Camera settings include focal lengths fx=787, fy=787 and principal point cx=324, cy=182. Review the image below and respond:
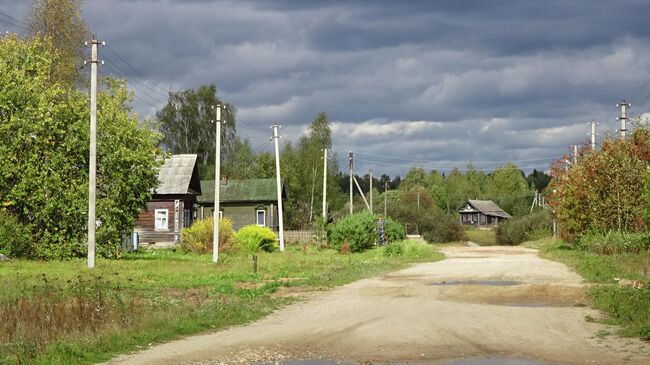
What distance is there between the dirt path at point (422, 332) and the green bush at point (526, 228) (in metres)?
53.9

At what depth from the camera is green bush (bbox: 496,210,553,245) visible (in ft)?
242

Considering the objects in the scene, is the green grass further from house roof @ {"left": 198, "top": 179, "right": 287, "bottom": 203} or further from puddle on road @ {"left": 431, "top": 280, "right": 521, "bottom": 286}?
puddle on road @ {"left": 431, "top": 280, "right": 521, "bottom": 286}

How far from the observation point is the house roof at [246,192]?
68250mm

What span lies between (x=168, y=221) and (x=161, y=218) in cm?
62

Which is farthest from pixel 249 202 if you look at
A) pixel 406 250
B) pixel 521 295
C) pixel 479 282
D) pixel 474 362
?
pixel 474 362

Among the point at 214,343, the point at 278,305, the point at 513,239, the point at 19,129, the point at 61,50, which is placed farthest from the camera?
the point at 513,239

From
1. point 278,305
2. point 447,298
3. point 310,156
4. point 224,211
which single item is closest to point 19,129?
point 278,305

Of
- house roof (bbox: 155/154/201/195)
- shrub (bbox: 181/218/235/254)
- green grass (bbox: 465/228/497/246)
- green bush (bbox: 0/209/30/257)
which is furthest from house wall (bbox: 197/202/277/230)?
green bush (bbox: 0/209/30/257)

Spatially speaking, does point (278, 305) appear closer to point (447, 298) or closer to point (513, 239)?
point (447, 298)

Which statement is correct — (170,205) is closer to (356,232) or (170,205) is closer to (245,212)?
(245,212)

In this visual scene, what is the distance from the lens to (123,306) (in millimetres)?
14859

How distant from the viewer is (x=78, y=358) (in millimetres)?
10984

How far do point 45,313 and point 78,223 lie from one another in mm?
22131

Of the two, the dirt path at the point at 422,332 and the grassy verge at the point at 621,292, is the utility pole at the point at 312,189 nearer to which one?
the grassy verge at the point at 621,292
